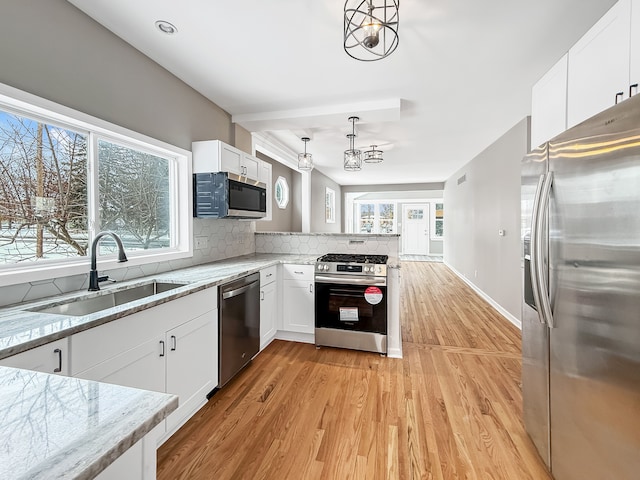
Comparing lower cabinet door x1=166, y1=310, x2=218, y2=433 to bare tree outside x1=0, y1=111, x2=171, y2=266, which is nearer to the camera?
bare tree outside x1=0, y1=111, x2=171, y2=266

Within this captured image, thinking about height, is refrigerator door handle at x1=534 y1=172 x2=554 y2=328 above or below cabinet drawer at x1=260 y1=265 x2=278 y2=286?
above

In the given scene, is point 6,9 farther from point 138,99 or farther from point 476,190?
point 476,190

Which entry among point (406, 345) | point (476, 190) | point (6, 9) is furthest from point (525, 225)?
point (476, 190)

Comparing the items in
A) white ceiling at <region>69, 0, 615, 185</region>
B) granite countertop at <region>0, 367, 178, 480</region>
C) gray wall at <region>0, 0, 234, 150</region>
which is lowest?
granite countertop at <region>0, 367, 178, 480</region>

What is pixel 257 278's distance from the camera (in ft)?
9.21

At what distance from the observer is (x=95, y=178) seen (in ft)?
6.64

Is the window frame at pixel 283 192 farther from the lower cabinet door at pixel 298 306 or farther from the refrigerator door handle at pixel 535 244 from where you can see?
the refrigerator door handle at pixel 535 244

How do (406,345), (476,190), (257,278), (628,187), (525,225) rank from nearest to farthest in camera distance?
(628,187)
(525,225)
(257,278)
(406,345)
(476,190)

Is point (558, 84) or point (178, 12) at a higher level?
point (178, 12)

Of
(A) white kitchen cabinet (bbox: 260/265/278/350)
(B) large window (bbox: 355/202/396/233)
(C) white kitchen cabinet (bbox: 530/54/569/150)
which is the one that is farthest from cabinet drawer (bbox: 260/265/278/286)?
(B) large window (bbox: 355/202/396/233)

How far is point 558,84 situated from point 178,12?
233 centimetres

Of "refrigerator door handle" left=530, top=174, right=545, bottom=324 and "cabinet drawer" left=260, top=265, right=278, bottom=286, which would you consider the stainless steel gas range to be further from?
"refrigerator door handle" left=530, top=174, right=545, bottom=324

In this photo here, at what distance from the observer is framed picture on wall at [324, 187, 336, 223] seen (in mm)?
8634

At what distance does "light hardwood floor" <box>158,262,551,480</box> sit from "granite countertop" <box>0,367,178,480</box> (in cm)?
122
